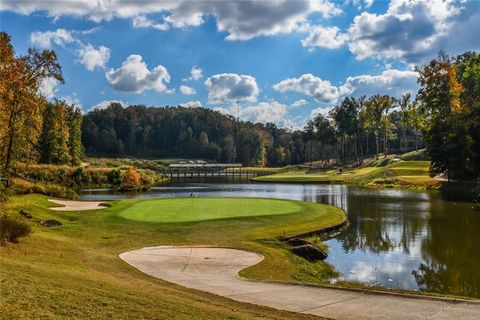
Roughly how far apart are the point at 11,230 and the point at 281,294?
11.6 m

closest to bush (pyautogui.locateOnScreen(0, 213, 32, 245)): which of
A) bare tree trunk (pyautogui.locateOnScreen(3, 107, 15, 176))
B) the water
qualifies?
the water

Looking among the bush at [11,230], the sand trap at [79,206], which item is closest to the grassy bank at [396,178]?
the sand trap at [79,206]

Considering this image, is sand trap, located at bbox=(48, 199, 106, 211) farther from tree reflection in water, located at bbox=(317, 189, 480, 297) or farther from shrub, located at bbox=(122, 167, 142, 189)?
shrub, located at bbox=(122, 167, 142, 189)

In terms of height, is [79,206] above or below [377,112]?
below

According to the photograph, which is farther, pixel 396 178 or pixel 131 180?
pixel 396 178

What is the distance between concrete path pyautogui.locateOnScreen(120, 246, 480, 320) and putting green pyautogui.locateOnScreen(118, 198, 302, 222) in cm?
1075

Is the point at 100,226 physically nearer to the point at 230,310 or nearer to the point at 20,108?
the point at 20,108

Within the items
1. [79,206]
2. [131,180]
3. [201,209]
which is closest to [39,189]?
[79,206]

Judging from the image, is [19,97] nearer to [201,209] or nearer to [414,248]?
[201,209]

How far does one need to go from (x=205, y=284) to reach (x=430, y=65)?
6696cm

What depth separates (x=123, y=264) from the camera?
1819 cm

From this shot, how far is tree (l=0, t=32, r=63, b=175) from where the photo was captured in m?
33.5

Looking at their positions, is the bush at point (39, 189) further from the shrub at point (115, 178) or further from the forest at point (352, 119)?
the shrub at point (115, 178)

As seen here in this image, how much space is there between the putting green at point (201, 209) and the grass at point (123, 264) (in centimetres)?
39
